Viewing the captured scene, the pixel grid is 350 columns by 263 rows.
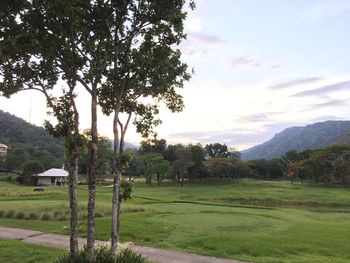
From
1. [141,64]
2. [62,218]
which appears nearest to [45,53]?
[141,64]

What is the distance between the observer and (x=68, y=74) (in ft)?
46.6

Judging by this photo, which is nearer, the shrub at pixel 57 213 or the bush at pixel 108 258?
the bush at pixel 108 258

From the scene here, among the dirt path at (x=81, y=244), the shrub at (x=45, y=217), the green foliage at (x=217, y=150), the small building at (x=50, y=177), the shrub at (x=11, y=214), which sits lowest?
the dirt path at (x=81, y=244)

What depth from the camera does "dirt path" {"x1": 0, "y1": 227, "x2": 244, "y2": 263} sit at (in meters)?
16.8

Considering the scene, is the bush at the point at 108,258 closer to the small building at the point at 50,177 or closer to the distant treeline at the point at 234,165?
the distant treeline at the point at 234,165

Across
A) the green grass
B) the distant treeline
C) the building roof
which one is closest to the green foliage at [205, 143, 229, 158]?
the distant treeline

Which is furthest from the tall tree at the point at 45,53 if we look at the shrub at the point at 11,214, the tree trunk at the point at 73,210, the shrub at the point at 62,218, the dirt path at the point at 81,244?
the shrub at the point at 11,214

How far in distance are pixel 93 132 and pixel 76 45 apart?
2.95 m

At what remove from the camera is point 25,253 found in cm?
1708

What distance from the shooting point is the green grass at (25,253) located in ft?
52.7

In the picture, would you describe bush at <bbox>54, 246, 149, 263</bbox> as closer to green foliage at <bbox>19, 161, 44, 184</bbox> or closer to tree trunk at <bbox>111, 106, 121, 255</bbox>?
tree trunk at <bbox>111, 106, 121, 255</bbox>

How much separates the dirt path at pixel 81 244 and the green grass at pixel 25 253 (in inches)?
48.9

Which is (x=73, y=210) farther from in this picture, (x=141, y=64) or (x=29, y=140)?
(x=29, y=140)

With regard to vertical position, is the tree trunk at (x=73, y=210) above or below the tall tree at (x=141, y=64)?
below
